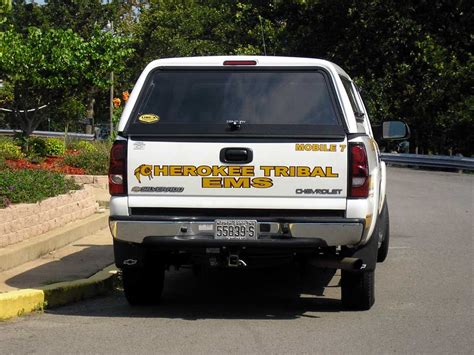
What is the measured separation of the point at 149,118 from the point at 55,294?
1.98 metres

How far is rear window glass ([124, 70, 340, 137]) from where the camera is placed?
7449 millimetres

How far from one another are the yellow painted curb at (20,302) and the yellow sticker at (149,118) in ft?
6.15

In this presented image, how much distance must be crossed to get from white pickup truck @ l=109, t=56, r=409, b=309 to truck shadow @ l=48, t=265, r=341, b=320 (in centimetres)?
62

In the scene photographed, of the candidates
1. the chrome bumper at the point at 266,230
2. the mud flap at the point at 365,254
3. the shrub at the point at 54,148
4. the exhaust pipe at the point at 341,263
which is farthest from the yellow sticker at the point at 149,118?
the shrub at the point at 54,148

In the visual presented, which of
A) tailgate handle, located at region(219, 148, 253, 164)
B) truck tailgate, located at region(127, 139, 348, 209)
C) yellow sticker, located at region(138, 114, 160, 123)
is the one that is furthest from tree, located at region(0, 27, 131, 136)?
tailgate handle, located at region(219, 148, 253, 164)

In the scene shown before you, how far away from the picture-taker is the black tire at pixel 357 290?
25.4ft

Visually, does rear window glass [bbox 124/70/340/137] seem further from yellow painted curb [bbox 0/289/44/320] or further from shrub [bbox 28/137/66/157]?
shrub [bbox 28/137/66/157]

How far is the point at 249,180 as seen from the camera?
7.21 metres

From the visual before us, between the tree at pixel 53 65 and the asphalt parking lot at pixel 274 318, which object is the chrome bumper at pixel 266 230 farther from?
the tree at pixel 53 65

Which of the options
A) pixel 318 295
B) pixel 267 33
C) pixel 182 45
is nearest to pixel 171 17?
pixel 182 45

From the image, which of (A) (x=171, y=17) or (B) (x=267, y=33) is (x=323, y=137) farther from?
(A) (x=171, y=17)

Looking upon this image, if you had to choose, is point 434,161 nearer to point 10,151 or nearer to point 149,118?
point 10,151

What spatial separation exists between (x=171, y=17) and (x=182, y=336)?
126 ft

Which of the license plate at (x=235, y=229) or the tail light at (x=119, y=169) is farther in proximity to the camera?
the tail light at (x=119, y=169)
